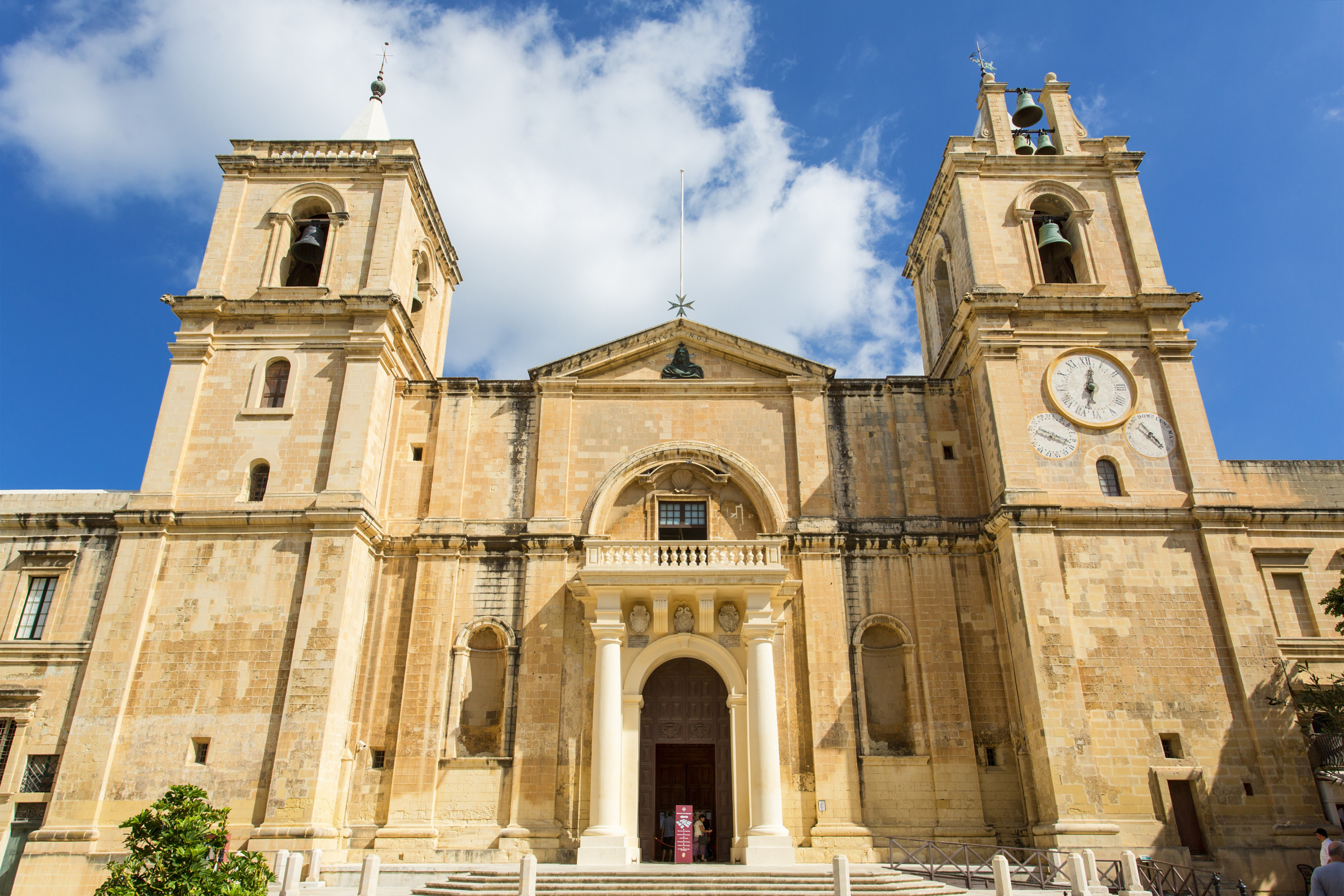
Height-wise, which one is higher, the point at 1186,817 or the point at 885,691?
the point at 885,691

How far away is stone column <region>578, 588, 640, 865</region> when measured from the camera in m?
19.2

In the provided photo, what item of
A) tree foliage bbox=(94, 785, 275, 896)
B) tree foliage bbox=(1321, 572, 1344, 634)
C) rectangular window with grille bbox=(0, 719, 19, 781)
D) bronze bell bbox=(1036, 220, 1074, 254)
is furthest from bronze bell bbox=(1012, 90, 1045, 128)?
rectangular window with grille bbox=(0, 719, 19, 781)

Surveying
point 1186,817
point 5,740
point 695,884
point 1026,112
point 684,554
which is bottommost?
point 695,884

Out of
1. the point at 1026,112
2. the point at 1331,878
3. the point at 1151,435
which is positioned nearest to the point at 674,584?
the point at 1151,435

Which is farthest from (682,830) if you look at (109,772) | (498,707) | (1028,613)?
(109,772)

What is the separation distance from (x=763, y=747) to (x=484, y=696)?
7235mm

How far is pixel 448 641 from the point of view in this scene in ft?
73.4

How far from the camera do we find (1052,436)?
23.1 m

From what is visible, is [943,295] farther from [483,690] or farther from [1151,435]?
[483,690]

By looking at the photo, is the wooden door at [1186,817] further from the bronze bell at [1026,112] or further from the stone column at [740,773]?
the bronze bell at [1026,112]

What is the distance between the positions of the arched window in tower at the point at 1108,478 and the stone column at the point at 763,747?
9.26 metres

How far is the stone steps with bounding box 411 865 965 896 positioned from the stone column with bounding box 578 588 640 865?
1415mm

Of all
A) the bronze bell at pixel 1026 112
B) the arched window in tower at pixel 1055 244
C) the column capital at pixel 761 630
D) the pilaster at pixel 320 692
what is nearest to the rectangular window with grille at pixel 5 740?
the pilaster at pixel 320 692

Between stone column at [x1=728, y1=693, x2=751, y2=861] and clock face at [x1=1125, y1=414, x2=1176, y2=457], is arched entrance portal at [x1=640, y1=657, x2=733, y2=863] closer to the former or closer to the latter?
stone column at [x1=728, y1=693, x2=751, y2=861]
